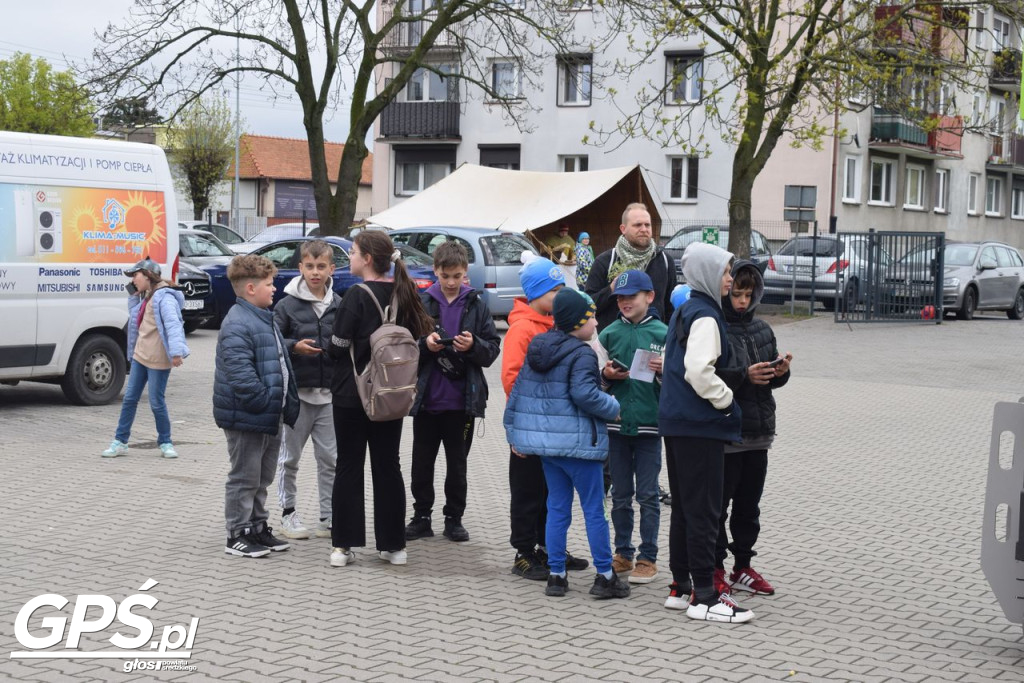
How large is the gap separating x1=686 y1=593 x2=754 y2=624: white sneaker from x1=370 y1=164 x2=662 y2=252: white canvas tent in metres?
21.1

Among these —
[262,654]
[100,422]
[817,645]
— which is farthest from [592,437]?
[100,422]

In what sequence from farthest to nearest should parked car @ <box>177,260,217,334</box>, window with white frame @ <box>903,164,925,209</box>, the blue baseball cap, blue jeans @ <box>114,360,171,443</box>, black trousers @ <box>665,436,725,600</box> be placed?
window with white frame @ <box>903,164,925,209</box>
parked car @ <box>177,260,217,334</box>
blue jeans @ <box>114,360,171,443</box>
the blue baseball cap
black trousers @ <box>665,436,725,600</box>

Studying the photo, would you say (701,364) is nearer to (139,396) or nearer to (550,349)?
(550,349)

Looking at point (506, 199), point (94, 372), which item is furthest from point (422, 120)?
point (94, 372)

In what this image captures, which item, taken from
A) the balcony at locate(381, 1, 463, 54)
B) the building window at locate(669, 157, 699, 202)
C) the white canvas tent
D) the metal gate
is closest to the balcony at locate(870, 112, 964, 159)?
the building window at locate(669, 157, 699, 202)

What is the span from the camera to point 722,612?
593 cm

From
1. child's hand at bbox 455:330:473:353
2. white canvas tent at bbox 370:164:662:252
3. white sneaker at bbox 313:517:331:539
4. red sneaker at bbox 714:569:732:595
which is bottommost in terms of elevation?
white sneaker at bbox 313:517:331:539

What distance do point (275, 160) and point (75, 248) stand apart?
219 ft

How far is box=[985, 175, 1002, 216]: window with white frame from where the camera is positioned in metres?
55.5

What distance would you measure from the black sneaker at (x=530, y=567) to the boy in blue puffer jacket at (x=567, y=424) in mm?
299

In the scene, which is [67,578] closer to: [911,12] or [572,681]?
[572,681]

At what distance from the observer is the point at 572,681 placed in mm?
5008

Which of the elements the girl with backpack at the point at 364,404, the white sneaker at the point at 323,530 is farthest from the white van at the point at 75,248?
the girl with backpack at the point at 364,404

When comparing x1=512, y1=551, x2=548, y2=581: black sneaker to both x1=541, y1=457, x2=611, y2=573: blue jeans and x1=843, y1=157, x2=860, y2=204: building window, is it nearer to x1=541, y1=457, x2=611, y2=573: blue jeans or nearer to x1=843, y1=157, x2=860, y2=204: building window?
x1=541, y1=457, x2=611, y2=573: blue jeans
